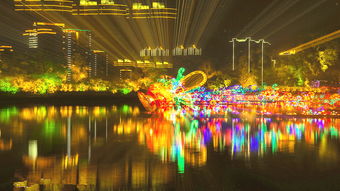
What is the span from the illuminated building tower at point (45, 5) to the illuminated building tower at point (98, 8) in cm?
160

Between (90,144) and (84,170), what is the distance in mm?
3415

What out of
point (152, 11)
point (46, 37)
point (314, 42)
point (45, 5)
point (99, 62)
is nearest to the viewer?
point (314, 42)

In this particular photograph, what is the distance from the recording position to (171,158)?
916cm

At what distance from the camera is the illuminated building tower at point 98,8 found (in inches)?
3196

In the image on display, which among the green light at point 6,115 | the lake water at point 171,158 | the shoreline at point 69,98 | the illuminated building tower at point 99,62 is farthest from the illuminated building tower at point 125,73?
the lake water at point 171,158

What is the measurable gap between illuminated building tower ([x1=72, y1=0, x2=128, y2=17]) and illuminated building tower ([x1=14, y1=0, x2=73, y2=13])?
1.60 metres

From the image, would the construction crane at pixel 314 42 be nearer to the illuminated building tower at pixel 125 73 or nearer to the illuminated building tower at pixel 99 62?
the illuminated building tower at pixel 125 73

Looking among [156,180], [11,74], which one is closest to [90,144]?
[156,180]

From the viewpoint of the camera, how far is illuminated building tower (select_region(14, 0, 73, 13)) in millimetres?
80875

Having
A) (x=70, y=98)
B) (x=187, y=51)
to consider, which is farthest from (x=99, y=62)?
(x=70, y=98)

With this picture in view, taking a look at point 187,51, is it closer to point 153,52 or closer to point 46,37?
point 153,52

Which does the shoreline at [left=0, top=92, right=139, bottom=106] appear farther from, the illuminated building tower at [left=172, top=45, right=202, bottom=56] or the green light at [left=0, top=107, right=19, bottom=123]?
the illuminated building tower at [left=172, top=45, right=202, bottom=56]

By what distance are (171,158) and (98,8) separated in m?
78.2

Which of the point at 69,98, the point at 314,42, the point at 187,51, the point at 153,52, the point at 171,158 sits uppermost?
the point at 187,51
